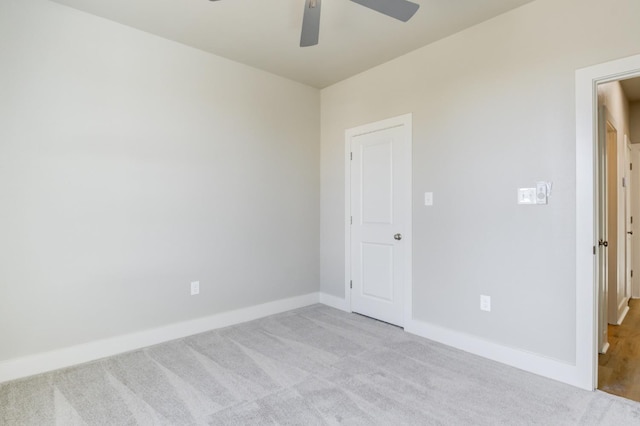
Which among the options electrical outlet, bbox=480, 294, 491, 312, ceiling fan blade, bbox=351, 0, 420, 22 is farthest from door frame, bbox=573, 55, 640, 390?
ceiling fan blade, bbox=351, 0, 420, 22

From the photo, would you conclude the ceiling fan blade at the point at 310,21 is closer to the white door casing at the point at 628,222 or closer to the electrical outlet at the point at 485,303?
the electrical outlet at the point at 485,303

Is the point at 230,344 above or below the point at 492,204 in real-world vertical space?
below

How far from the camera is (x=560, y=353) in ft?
7.69

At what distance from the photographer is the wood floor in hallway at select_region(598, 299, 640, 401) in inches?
88.0

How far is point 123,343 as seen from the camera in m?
2.80

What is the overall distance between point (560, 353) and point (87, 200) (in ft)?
11.9

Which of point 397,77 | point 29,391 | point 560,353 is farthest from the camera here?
point 397,77

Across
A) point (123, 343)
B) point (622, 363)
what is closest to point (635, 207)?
point (622, 363)

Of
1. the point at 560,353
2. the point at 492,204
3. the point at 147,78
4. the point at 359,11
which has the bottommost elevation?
the point at 560,353

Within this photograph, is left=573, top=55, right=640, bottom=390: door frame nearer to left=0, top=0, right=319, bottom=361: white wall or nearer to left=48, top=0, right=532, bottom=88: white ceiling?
left=48, top=0, right=532, bottom=88: white ceiling

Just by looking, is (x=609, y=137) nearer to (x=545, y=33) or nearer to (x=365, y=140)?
(x=545, y=33)

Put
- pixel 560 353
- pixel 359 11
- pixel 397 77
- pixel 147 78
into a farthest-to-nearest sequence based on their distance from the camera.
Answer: pixel 397 77
pixel 147 78
pixel 359 11
pixel 560 353

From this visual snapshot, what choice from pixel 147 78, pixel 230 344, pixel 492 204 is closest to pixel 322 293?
pixel 230 344

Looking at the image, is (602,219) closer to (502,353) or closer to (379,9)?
(502,353)
